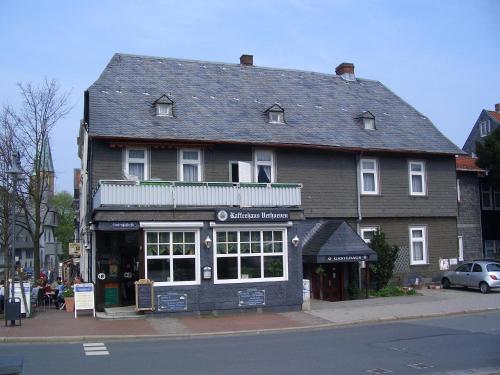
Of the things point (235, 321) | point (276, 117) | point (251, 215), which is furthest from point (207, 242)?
point (276, 117)

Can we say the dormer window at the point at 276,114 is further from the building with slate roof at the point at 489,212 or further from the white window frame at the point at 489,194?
the white window frame at the point at 489,194

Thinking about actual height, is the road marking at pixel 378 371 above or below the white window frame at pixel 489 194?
below

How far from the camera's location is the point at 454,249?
29.7 meters

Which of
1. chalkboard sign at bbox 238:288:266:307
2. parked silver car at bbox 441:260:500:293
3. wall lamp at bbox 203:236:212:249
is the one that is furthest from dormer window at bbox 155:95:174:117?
parked silver car at bbox 441:260:500:293

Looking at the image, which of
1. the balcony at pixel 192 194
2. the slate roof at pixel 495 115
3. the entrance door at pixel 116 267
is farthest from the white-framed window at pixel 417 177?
the slate roof at pixel 495 115

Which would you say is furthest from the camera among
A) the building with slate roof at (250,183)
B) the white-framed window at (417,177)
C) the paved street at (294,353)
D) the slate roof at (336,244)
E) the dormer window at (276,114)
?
the white-framed window at (417,177)

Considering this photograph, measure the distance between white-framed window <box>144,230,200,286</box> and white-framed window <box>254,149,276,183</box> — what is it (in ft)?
19.5

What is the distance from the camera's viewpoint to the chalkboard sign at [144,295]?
18.9 m

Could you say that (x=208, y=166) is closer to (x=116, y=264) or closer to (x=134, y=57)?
(x=116, y=264)

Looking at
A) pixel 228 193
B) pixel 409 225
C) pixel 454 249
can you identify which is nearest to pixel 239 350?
pixel 228 193

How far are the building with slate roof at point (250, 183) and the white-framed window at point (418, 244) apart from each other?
65 millimetres

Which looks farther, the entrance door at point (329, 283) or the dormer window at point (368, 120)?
the dormer window at point (368, 120)

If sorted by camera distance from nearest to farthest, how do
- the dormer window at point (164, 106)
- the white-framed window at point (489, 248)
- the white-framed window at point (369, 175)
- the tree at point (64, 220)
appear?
the dormer window at point (164, 106) → the white-framed window at point (369, 175) → the white-framed window at point (489, 248) → the tree at point (64, 220)

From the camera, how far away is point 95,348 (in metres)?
13.9
